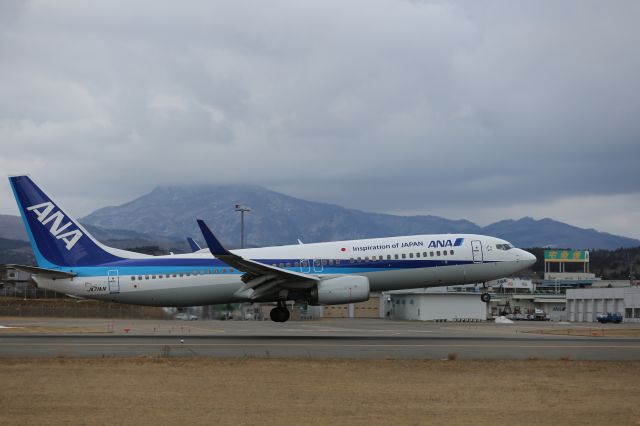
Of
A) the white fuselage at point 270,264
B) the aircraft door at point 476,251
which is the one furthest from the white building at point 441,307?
the white fuselage at point 270,264

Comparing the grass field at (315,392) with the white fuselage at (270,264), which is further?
the white fuselage at (270,264)

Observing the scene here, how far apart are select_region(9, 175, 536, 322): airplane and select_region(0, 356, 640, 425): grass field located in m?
14.1

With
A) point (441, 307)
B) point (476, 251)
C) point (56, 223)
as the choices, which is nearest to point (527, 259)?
point (476, 251)

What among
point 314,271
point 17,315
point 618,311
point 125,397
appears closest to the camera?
point 125,397

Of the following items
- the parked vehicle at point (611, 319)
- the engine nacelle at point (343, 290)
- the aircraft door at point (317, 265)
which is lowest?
the parked vehicle at point (611, 319)

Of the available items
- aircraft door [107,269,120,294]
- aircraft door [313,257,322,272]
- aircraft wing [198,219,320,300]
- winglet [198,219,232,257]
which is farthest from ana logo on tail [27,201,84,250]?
aircraft door [313,257,322,272]

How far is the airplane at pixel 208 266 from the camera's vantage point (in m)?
41.2

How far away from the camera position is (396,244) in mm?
41719

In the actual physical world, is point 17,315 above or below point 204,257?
below

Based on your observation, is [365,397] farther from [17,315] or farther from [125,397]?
[17,315]

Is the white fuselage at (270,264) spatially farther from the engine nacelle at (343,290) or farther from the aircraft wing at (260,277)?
the engine nacelle at (343,290)

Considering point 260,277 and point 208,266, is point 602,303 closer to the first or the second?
point 260,277

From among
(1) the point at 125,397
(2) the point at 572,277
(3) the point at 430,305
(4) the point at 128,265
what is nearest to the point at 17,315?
(4) the point at 128,265

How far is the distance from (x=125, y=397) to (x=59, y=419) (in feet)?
9.31
